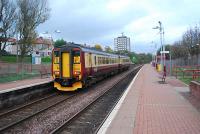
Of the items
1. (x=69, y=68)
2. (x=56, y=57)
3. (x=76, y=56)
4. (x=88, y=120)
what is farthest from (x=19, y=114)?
(x=56, y=57)

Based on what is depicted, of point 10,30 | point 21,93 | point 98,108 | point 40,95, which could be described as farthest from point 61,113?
point 10,30

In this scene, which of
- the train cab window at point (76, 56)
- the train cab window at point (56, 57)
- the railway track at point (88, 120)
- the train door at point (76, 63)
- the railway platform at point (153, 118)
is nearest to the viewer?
the railway platform at point (153, 118)

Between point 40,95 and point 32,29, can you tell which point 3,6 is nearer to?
point 32,29

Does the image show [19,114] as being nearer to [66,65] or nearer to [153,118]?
[153,118]

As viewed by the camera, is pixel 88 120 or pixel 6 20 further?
pixel 6 20

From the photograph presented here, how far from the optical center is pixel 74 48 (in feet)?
73.6

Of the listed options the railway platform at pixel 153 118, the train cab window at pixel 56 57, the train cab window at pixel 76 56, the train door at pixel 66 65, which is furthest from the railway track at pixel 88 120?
the train cab window at pixel 56 57

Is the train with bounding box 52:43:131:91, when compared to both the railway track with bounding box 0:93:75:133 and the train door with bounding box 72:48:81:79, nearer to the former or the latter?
the train door with bounding box 72:48:81:79

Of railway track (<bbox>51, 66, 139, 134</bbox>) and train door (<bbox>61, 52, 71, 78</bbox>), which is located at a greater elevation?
train door (<bbox>61, 52, 71, 78</bbox>)

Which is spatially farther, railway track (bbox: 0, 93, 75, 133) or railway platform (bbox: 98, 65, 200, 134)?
railway track (bbox: 0, 93, 75, 133)

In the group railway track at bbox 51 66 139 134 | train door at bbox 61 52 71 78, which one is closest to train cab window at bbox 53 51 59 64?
train door at bbox 61 52 71 78

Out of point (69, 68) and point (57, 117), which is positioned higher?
point (69, 68)

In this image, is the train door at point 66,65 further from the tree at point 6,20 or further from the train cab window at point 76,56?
the tree at point 6,20

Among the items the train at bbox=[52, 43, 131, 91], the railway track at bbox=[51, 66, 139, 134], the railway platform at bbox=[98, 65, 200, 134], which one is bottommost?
the railway track at bbox=[51, 66, 139, 134]
